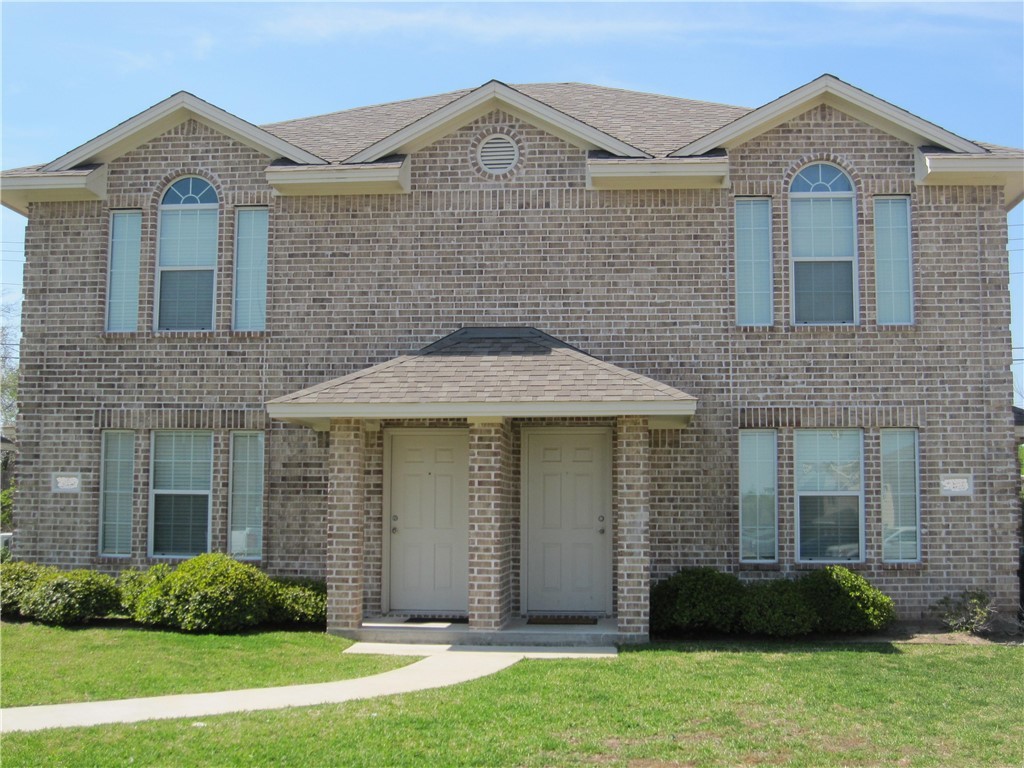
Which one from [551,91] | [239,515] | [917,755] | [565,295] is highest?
[551,91]

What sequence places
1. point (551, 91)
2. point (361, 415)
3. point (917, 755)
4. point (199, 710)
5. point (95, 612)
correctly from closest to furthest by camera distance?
point (917, 755)
point (199, 710)
point (361, 415)
point (95, 612)
point (551, 91)

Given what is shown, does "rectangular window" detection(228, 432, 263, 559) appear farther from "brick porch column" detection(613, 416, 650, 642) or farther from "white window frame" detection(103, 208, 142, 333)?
"brick porch column" detection(613, 416, 650, 642)

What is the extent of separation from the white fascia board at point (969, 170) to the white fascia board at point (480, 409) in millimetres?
5023

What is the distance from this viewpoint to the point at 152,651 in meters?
11.4

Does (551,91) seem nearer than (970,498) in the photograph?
No

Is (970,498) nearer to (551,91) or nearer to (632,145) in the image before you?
(632,145)

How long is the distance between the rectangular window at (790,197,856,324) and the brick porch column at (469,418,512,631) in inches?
187

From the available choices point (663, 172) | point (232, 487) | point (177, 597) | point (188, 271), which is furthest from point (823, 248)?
point (177, 597)

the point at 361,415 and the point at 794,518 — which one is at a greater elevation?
the point at 361,415

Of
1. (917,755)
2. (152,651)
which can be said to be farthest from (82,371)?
(917,755)

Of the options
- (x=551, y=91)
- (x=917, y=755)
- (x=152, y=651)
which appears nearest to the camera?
(x=917, y=755)

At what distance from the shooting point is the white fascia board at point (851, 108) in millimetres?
13688

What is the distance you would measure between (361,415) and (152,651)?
3.52 m

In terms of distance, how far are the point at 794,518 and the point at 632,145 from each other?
5.63 m
